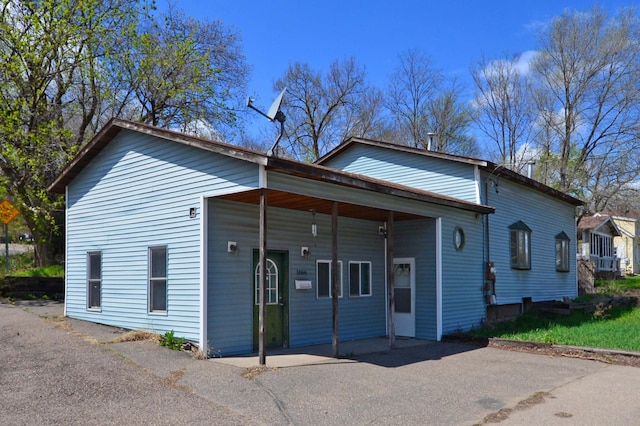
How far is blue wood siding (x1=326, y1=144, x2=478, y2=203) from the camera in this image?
51.0 feet

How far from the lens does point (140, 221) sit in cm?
1179

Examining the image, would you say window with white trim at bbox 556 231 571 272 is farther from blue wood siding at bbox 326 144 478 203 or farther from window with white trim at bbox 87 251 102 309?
window with white trim at bbox 87 251 102 309

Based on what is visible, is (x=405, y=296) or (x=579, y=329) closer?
(x=405, y=296)

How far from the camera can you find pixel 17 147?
18812mm

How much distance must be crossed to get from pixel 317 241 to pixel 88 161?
5837 millimetres

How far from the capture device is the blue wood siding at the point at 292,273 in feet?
33.9

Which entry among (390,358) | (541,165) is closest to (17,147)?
(390,358)

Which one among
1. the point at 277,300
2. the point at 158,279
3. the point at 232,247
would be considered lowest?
the point at 277,300

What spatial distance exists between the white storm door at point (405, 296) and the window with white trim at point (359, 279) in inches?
28.0

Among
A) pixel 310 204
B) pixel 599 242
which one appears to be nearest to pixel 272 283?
pixel 310 204

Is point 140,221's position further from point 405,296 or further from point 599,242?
point 599,242

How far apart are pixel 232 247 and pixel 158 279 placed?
1804 mm

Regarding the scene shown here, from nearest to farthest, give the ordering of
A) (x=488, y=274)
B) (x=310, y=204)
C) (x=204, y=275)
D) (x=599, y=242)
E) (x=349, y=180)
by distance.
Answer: (x=204, y=275) → (x=349, y=180) → (x=310, y=204) → (x=488, y=274) → (x=599, y=242)

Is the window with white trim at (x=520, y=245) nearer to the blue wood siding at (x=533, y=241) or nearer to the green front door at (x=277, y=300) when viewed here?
the blue wood siding at (x=533, y=241)
